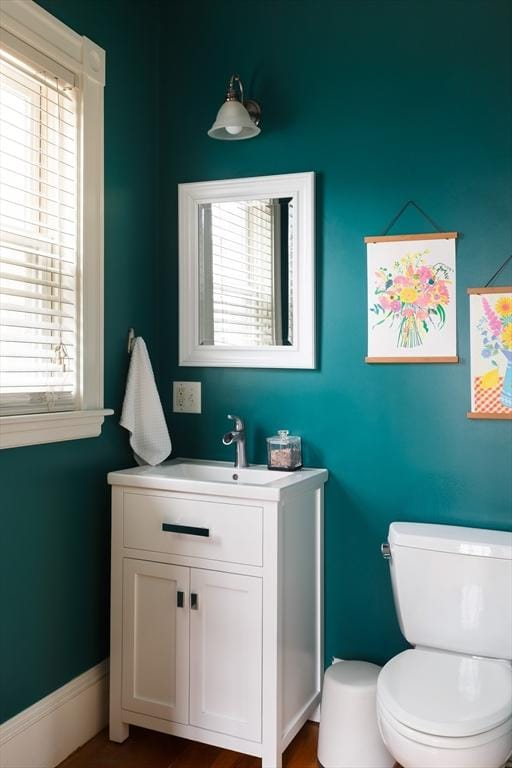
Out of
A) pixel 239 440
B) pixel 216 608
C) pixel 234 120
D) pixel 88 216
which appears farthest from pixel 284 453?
pixel 234 120

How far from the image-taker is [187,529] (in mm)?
2146

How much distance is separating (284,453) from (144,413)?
0.53 meters

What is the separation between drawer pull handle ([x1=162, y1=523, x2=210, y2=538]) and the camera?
2.12 meters

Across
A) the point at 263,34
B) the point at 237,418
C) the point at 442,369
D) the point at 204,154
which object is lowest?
the point at 237,418

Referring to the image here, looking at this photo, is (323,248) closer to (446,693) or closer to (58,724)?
(446,693)

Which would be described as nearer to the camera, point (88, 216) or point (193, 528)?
point (193, 528)

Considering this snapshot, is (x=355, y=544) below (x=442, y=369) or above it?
below

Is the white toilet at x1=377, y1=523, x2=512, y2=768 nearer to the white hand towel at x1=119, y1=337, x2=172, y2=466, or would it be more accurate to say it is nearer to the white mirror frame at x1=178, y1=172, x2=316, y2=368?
the white mirror frame at x1=178, y1=172, x2=316, y2=368

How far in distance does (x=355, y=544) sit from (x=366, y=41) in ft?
5.68

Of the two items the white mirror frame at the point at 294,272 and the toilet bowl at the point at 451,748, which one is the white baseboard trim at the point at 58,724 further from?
the white mirror frame at the point at 294,272

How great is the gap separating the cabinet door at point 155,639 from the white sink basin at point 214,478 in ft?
0.87

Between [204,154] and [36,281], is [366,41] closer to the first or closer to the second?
[204,154]

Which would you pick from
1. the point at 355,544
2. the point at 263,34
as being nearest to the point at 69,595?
the point at 355,544

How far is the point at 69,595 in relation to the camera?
88.4 inches
